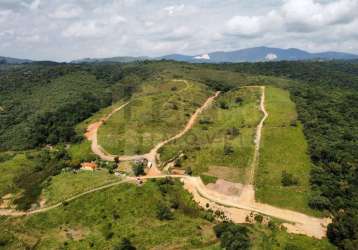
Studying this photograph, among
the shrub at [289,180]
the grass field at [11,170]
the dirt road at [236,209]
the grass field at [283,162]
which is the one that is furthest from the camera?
the grass field at [11,170]

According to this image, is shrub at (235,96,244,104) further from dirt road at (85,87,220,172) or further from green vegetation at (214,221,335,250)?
green vegetation at (214,221,335,250)

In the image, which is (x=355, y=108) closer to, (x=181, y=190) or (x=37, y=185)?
(x=181, y=190)

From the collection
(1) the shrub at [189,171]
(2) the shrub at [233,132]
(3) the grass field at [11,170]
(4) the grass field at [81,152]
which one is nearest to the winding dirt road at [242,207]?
(1) the shrub at [189,171]

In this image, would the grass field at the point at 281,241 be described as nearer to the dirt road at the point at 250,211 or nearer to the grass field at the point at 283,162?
the dirt road at the point at 250,211

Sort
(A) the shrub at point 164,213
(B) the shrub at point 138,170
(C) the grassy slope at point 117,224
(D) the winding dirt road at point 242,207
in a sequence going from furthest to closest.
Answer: (B) the shrub at point 138,170, (A) the shrub at point 164,213, (D) the winding dirt road at point 242,207, (C) the grassy slope at point 117,224

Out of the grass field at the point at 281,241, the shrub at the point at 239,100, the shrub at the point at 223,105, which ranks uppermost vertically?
the shrub at the point at 239,100

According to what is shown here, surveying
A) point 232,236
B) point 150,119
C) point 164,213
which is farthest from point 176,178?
point 150,119

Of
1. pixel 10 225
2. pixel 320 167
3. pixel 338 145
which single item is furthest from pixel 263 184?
pixel 10 225
